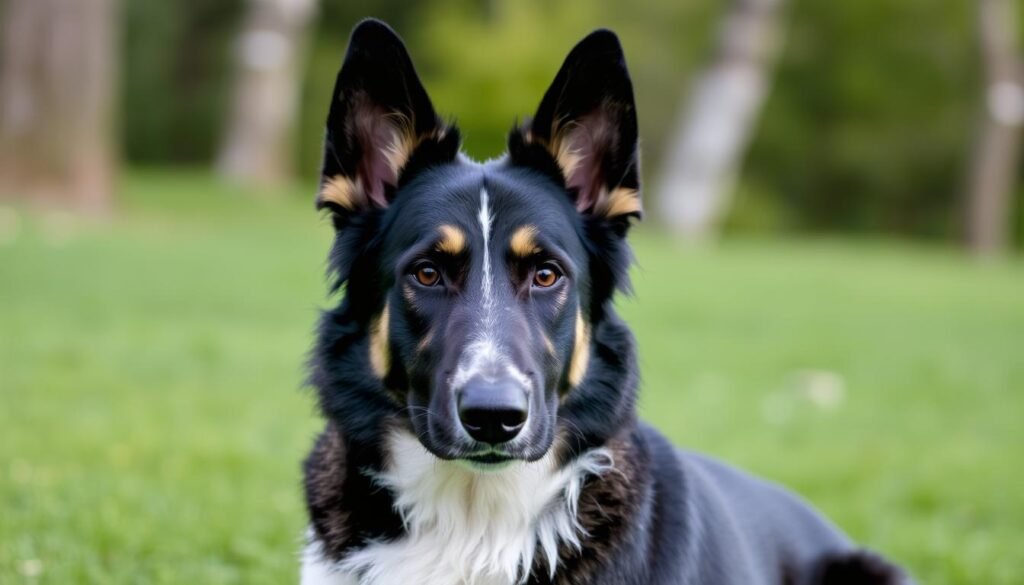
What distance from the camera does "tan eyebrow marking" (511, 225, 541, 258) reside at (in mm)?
3977

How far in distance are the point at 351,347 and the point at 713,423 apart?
15.9 feet

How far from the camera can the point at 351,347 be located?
4.14m

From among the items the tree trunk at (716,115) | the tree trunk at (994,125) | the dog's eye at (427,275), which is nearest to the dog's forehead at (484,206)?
the dog's eye at (427,275)

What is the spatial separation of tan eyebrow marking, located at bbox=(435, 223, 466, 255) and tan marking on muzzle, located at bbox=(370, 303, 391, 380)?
31 cm

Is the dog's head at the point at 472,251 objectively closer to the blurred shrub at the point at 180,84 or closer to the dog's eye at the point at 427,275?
the dog's eye at the point at 427,275

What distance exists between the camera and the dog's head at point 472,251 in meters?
3.82

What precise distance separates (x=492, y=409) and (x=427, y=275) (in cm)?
68

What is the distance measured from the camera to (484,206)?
4031 millimetres

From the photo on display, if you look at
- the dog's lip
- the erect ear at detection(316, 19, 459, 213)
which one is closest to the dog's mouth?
the dog's lip

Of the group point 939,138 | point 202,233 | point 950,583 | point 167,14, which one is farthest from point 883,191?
point 950,583

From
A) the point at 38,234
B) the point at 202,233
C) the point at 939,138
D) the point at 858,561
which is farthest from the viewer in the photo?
the point at 939,138

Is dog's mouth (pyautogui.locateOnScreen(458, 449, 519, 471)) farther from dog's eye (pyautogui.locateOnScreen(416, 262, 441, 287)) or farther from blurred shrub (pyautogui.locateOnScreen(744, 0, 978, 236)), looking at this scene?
blurred shrub (pyautogui.locateOnScreen(744, 0, 978, 236))

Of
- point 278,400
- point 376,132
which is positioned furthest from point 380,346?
point 278,400

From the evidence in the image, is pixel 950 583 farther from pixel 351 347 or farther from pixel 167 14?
pixel 167 14
